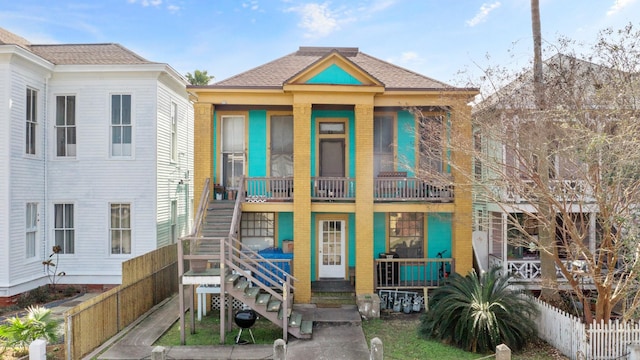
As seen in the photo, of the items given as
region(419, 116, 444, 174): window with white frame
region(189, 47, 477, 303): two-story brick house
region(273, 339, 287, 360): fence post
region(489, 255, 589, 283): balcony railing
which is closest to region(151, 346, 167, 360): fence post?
region(273, 339, 287, 360): fence post

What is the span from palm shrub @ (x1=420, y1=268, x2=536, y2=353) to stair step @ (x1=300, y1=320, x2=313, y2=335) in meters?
2.98

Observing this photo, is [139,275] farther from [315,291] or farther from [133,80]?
[133,80]

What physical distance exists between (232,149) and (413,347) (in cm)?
921

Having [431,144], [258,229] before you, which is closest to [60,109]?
[258,229]

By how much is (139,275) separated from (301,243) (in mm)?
5090

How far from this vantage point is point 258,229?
48.1 feet

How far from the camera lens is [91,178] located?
15.4 meters

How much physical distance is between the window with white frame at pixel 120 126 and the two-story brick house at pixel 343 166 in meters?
3.88

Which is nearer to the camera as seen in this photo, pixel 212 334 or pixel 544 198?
pixel 544 198

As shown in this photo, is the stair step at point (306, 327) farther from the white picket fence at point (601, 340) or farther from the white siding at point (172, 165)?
the white siding at point (172, 165)

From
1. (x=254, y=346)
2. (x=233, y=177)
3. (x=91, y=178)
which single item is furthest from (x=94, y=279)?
(x=254, y=346)

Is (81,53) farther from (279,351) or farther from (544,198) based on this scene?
(544,198)

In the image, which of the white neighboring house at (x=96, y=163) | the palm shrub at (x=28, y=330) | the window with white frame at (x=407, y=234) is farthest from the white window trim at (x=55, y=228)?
the window with white frame at (x=407, y=234)

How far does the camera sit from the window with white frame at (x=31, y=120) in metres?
14.4
